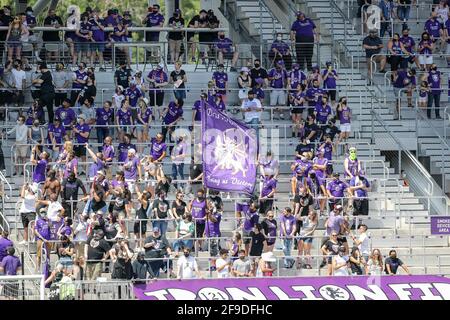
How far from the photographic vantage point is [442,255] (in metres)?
28.8

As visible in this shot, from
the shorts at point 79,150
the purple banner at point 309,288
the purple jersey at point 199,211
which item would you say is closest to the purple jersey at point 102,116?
the shorts at point 79,150

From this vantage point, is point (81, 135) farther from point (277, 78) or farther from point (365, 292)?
point (365, 292)

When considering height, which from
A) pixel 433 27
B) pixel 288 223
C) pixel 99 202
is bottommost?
pixel 288 223

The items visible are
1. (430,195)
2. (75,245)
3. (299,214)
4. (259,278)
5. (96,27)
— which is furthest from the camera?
(96,27)

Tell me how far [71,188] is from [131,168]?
173 centimetres

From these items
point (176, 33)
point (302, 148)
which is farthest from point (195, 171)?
point (176, 33)

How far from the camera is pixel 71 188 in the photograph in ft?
94.7

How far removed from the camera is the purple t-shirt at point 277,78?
34.5m

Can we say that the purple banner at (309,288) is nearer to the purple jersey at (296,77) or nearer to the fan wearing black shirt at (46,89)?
the fan wearing black shirt at (46,89)

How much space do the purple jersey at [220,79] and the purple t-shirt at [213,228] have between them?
6526mm

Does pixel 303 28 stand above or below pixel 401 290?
above
